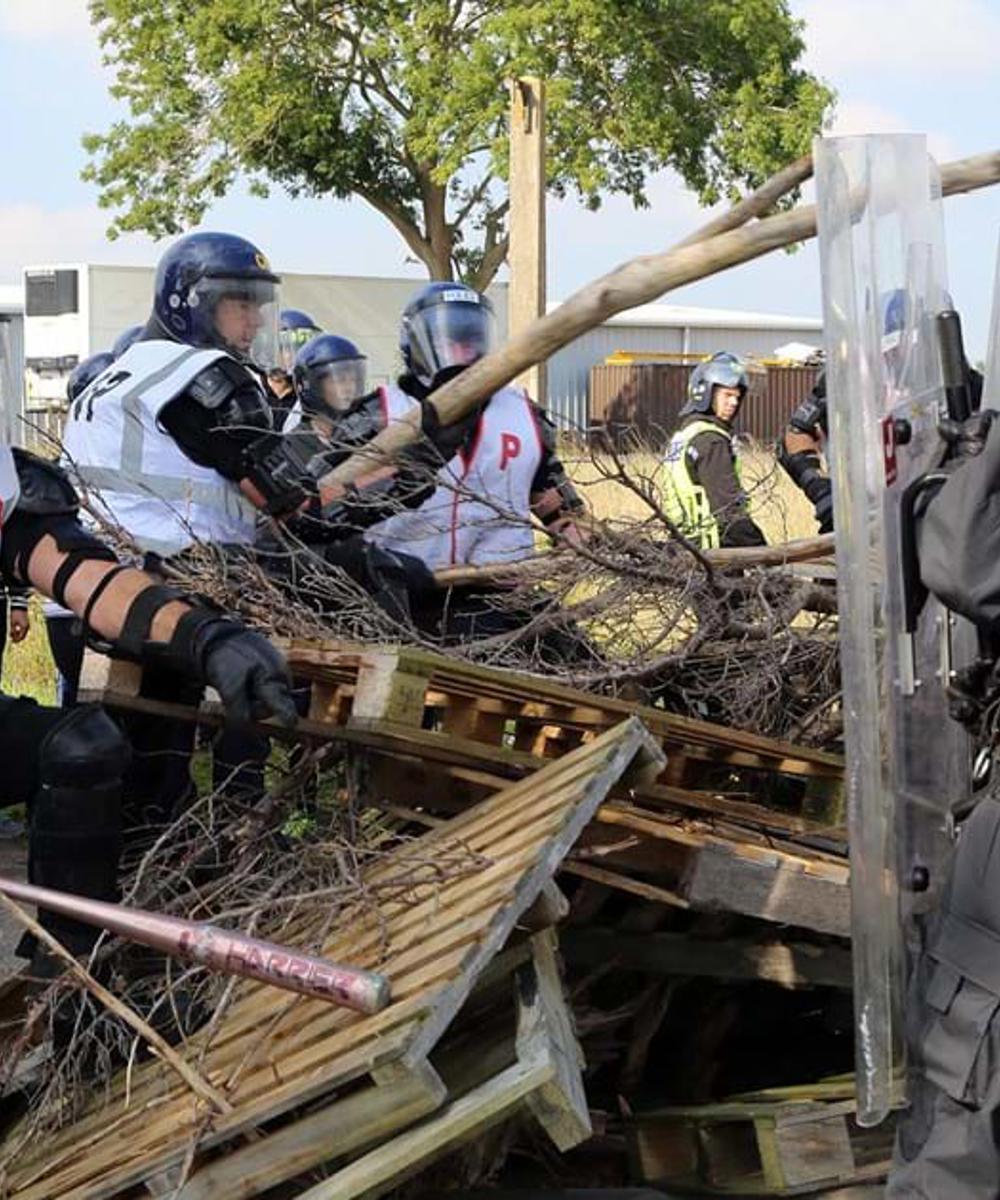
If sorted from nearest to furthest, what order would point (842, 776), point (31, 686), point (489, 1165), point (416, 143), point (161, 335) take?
point (489, 1165) < point (842, 776) < point (161, 335) < point (31, 686) < point (416, 143)

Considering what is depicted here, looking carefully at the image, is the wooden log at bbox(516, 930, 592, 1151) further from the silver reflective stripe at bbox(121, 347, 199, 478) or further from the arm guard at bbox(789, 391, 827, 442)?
the arm guard at bbox(789, 391, 827, 442)

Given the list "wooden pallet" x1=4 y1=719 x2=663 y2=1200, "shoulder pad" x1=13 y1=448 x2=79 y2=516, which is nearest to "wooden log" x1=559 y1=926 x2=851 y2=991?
"wooden pallet" x1=4 y1=719 x2=663 y2=1200

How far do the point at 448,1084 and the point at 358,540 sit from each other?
2566 millimetres

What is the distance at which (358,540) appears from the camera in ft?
19.2

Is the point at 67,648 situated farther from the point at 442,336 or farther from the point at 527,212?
the point at 527,212

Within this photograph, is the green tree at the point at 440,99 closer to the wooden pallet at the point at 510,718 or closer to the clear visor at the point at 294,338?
the clear visor at the point at 294,338

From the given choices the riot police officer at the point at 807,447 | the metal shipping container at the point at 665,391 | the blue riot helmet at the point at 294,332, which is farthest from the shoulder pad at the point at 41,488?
the metal shipping container at the point at 665,391

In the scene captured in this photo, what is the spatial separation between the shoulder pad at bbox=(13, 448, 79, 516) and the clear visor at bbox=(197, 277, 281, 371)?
3.89ft

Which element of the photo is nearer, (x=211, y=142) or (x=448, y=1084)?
(x=448, y=1084)

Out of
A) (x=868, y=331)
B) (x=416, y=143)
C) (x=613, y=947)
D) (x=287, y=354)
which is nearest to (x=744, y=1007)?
(x=613, y=947)

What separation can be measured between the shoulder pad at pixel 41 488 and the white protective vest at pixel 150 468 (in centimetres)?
72

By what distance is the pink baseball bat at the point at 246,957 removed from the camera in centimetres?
295

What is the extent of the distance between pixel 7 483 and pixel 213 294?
145 cm

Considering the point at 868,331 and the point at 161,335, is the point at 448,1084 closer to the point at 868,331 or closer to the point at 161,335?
the point at 868,331
